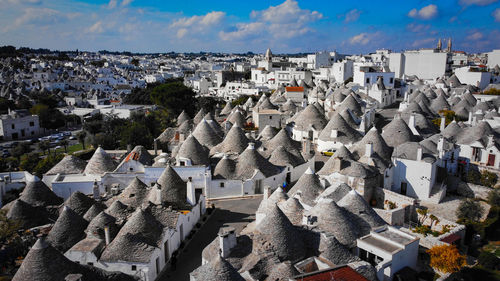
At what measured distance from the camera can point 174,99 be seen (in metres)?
51.7

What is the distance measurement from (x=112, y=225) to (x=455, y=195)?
19.5 m

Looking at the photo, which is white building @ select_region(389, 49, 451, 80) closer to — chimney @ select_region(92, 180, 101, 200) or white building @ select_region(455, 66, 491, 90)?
white building @ select_region(455, 66, 491, 90)

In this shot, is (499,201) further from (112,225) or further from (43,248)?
(43,248)

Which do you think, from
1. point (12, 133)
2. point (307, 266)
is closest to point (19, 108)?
point (12, 133)

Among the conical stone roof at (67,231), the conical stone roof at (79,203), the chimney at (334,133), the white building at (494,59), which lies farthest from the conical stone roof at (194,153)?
the white building at (494,59)

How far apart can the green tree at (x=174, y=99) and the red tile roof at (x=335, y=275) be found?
42121 mm

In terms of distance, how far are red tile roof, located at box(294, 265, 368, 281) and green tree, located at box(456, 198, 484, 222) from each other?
10.8 m

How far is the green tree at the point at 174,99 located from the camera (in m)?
51.9

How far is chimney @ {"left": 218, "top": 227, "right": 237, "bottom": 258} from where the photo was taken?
1416 cm

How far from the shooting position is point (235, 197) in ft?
79.1

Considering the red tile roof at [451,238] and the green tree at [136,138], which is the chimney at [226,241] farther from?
the green tree at [136,138]

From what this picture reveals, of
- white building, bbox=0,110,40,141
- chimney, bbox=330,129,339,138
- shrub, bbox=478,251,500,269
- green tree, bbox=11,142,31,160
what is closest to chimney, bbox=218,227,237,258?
shrub, bbox=478,251,500,269

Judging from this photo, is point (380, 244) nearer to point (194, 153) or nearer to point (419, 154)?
point (419, 154)

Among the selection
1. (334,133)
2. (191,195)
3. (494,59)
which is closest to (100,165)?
(191,195)
